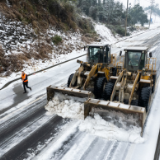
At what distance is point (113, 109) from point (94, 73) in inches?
137

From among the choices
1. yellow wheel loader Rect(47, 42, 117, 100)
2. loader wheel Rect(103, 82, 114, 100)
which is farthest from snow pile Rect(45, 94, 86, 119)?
loader wheel Rect(103, 82, 114, 100)

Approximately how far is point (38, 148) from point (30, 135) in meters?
0.82

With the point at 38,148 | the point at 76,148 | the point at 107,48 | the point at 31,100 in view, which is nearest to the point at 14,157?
the point at 38,148

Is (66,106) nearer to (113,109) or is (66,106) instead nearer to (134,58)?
(113,109)

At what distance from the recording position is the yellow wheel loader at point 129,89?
686 cm

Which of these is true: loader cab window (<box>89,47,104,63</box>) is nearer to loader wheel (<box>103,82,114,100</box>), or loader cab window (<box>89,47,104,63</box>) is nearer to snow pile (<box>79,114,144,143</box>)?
loader wheel (<box>103,82,114,100</box>)

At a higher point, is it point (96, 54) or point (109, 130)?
point (96, 54)

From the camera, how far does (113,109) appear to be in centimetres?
652

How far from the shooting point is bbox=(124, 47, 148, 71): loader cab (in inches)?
335

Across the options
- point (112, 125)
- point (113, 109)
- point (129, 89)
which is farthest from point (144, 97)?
point (112, 125)

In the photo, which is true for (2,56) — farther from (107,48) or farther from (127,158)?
(127,158)

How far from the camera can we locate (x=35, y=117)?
7648mm

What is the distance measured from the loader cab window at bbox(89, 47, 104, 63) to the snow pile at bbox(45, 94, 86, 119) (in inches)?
129

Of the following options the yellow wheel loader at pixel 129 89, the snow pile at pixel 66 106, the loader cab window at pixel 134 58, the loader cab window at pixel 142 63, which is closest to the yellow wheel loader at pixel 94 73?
the snow pile at pixel 66 106
